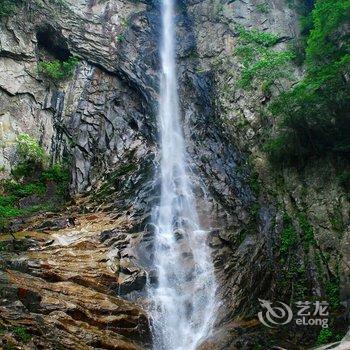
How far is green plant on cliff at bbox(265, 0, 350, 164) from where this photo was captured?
A: 11.3m

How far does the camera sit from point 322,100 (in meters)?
11.6

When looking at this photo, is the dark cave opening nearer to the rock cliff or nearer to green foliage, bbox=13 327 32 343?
the rock cliff

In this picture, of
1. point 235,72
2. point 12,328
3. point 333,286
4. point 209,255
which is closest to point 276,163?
point 209,255

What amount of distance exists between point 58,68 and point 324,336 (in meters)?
15.9

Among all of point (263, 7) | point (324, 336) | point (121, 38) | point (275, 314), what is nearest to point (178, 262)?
point (275, 314)

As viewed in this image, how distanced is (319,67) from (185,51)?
11.2 m

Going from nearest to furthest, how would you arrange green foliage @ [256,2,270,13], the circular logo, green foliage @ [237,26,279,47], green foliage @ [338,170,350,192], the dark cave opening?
the circular logo, green foliage @ [338,170,350,192], green foliage @ [237,26,279,47], the dark cave opening, green foliage @ [256,2,270,13]

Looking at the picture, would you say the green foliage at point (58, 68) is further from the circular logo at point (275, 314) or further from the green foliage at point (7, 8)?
the circular logo at point (275, 314)

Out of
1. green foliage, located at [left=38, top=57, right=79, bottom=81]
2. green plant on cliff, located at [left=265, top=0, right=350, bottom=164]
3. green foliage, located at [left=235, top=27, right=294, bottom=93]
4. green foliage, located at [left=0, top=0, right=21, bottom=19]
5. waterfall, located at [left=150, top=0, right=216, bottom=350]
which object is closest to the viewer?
waterfall, located at [left=150, top=0, right=216, bottom=350]

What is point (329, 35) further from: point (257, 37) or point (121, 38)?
point (121, 38)

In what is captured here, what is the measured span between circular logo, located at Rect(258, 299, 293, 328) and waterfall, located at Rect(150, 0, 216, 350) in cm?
143

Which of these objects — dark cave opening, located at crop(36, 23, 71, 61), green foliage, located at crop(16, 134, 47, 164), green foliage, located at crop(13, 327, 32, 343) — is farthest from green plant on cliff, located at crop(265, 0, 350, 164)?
dark cave opening, located at crop(36, 23, 71, 61)

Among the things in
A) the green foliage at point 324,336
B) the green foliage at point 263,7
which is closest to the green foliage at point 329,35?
the green foliage at point 324,336

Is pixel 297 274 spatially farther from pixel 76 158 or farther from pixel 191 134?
pixel 76 158
